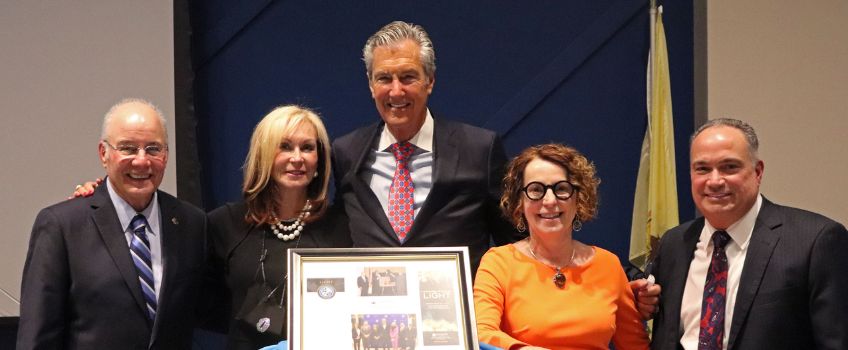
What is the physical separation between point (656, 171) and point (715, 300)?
2056 millimetres

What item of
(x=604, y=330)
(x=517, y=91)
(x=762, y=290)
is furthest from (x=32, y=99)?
(x=762, y=290)

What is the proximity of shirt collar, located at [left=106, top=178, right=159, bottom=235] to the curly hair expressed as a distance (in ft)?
3.50

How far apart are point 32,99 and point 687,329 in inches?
127

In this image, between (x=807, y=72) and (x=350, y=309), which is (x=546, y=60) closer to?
(x=807, y=72)

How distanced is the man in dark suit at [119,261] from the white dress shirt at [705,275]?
1487 mm

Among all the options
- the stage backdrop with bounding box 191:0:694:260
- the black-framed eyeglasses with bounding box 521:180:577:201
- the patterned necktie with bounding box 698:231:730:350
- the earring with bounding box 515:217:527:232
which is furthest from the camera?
the stage backdrop with bounding box 191:0:694:260

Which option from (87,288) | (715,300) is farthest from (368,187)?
(715,300)

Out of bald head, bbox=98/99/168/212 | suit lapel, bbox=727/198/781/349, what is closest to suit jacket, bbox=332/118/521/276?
bald head, bbox=98/99/168/212

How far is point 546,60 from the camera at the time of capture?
477 cm

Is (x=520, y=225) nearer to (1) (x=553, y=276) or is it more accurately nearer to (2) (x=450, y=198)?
(1) (x=553, y=276)

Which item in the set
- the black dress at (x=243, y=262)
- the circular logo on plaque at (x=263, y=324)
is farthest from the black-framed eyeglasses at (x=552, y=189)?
the circular logo on plaque at (x=263, y=324)

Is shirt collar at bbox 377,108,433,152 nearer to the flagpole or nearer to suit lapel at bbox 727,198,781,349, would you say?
suit lapel at bbox 727,198,781,349

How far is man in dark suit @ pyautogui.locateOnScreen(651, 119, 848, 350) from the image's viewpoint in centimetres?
234

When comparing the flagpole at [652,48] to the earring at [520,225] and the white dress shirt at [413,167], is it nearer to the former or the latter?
the white dress shirt at [413,167]
